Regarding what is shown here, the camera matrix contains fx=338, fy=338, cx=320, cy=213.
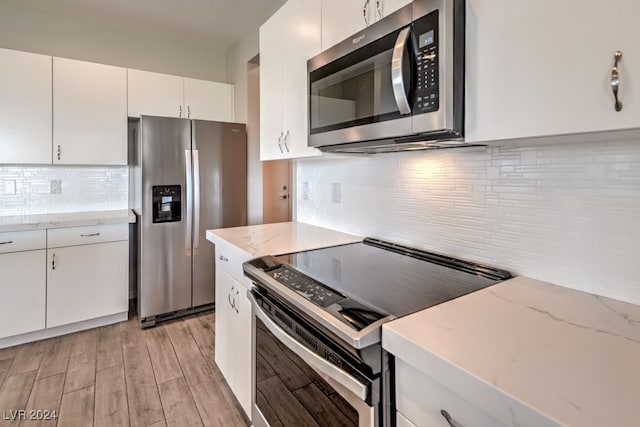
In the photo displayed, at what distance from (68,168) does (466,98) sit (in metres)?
3.36

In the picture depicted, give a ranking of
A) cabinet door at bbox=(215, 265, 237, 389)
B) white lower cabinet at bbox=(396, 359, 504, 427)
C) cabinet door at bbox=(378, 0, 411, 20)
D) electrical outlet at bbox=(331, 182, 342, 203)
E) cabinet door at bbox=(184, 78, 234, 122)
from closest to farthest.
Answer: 1. white lower cabinet at bbox=(396, 359, 504, 427)
2. cabinet door at bbox=(378, 0, 411, 20)
3. cabinet door at bbox=(215, 265, 237, 389)
4. electrical outlet at bbox=(331, 182, 342, 203)
5. cabinet door at bbox=(184, 78, 234, 122)

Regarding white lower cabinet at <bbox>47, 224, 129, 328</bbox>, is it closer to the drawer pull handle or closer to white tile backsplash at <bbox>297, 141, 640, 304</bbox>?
white tile backsplash at <bbox>297, 141, 640, 304</bbox>

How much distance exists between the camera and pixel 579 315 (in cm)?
81

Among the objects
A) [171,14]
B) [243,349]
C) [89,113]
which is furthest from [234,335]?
[171,14]

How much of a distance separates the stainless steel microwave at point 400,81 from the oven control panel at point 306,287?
1.70 ft

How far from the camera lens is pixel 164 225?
2.78 m

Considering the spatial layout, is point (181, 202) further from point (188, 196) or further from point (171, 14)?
point (171, 14)

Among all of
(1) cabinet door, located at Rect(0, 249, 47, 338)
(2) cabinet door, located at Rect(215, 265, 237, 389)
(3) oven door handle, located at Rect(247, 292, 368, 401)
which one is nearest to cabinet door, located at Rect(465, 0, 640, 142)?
(3) oven door handle, located at Rect(247, 292, 368, 401)

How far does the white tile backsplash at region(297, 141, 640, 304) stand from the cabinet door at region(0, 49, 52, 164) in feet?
8.50

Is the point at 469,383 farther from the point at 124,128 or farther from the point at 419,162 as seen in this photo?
the point at 124,128

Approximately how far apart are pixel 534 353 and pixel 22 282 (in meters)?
3.08

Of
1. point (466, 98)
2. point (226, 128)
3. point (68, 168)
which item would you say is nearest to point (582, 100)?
point (466, 98)

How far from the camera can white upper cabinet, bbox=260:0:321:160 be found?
5.25 feet

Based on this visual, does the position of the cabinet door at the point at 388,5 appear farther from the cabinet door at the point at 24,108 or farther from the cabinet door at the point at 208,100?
the cabinet door at the point at 24,108
